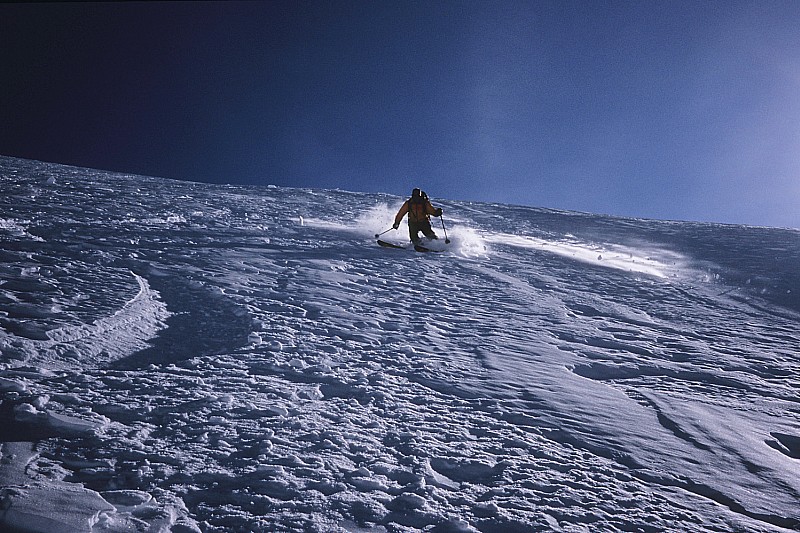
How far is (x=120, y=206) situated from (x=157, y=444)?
35.8 feet

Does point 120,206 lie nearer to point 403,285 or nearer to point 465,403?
point 403,285

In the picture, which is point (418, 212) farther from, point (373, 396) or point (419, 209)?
point (373, 396)

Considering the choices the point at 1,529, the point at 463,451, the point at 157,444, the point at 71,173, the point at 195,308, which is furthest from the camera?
the point at 71,173

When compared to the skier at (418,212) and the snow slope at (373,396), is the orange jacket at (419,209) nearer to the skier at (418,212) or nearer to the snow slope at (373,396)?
the skier at (418,212)

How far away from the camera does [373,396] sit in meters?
3.11

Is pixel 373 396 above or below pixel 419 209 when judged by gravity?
below

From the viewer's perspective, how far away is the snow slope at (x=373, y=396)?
2.09 metres

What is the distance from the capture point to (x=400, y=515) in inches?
80.5

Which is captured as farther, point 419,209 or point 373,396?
point 419,209

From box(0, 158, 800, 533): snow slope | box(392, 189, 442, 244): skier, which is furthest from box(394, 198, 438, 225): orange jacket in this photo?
box(0, 158, 800, 533): snow slope

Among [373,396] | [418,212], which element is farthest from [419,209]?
[373,396]

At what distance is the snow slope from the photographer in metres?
2.09

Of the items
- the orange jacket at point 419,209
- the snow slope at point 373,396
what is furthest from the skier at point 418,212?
the snow slope at point 373,396

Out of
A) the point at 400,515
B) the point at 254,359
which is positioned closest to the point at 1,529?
the point at 400,515
